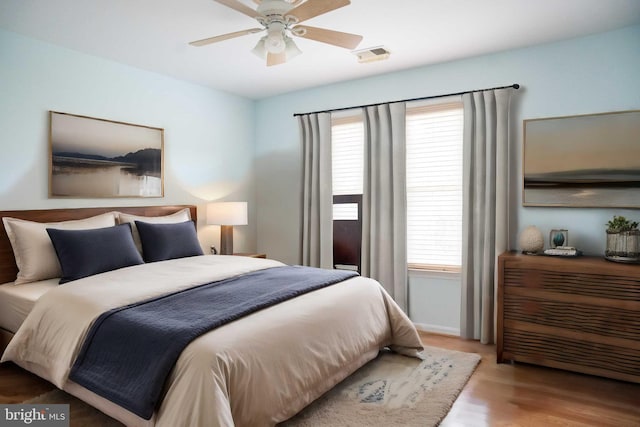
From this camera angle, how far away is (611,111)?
10.4 feet

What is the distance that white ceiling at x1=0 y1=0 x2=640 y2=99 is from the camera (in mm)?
2715

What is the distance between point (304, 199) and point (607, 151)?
9.17 feet

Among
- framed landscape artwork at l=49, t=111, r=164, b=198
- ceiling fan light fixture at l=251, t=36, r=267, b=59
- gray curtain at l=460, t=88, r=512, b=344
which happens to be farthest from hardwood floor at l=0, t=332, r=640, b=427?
ceiling fan light fixture at l=251, t=36, r=267, b=59

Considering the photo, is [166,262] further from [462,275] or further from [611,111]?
[611,111]

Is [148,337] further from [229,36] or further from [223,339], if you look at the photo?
[229,36]

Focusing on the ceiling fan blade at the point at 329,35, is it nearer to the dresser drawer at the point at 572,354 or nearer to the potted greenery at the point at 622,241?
the potted greenery at the point at 622,241

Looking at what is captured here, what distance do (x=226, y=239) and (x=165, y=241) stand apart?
88 cm

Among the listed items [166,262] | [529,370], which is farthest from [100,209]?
[529,370]

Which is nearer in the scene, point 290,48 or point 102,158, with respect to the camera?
point 290,48

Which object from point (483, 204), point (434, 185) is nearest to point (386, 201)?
point (434, 185)

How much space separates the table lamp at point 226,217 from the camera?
4.36 meters

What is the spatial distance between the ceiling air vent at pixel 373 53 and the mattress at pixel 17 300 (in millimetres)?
2846

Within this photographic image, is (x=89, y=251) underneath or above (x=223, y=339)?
above

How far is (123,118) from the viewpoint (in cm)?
385
